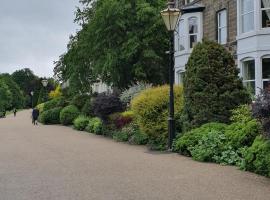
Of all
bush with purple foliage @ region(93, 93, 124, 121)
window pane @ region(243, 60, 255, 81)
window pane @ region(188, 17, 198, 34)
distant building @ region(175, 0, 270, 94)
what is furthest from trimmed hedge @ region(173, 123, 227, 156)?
window pane @ region(188, 17, 198, 34)

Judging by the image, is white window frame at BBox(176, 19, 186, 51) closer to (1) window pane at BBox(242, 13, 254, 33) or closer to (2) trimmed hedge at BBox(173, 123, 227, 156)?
Answer: (1) window pane at BBox(242, 13, 254, 33)

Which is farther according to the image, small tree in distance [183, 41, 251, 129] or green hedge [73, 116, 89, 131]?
green hedge [73, 116, 89, 131]

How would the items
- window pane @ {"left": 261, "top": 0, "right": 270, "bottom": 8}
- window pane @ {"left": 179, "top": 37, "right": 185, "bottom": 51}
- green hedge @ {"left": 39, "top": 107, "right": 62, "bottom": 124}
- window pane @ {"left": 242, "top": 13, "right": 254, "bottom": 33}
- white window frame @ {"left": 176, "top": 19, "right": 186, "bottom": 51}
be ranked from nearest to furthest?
1. window pane @ {"left": 261, "top": 0, "right": 270, "bottom": 8}
2. window pane @ {"left": 242, "top": 13, "right": 254, "bottom": 33}
3. white window frame @ {"left": 176, "top": 19, "right": 186, "bottom": 51}
4. window pane @ {"left": 179, "top": 37, "right": 185, "bottom": 51}
5. green hedge @ {"left": 39, "top": 107, "right": 62, "bottom": 124}

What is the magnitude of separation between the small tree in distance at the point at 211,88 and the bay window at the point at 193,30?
43.0 ft

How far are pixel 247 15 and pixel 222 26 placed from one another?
3.44 metres

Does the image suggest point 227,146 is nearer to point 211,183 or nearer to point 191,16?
point 211,183

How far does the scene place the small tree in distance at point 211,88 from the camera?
16938 mm

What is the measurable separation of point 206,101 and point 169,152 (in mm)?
1992

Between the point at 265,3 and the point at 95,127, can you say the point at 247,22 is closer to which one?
the point at 265,3

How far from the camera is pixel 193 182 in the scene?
10586mm

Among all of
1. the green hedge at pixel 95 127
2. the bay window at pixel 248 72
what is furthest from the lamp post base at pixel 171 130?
the green hedge at pixel 95 127

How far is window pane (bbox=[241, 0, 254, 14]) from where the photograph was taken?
24330 millimetres

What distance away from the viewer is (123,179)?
1122 centimetres

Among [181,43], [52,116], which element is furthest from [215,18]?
[52,116]
